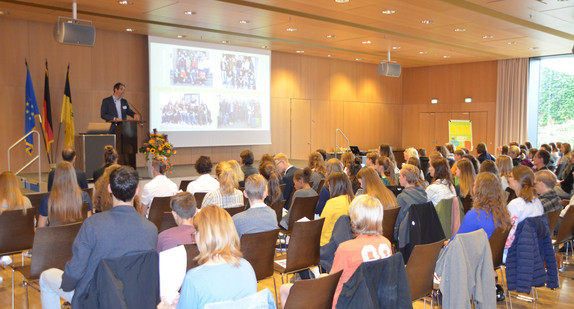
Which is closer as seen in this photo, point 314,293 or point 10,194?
point 314,293

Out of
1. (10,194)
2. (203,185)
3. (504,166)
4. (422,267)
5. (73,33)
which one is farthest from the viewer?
(73,33)

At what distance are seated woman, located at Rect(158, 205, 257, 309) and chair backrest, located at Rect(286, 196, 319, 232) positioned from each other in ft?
8.13

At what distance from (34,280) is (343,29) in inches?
338

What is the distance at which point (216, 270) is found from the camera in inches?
93.7

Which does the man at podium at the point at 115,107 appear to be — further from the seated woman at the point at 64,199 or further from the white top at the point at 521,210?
the white top at the point at 521,210

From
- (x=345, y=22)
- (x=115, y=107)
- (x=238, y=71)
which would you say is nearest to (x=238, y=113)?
(x=238, y=71)

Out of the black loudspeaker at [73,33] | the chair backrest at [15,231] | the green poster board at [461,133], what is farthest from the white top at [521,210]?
the green poster board at [461,133]

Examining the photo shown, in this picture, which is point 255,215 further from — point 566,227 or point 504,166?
point 504,166

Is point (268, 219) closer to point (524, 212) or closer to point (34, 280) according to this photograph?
point (34, 280)

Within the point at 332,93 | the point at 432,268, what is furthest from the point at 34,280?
the point at 332,93

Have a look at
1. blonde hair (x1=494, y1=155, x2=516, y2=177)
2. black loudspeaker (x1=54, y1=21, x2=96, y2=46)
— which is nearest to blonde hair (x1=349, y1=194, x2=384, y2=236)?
blonde hair (x1=494, y1=155, x2=516, y2=177)

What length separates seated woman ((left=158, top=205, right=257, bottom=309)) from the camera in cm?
233

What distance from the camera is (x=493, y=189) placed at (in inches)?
158

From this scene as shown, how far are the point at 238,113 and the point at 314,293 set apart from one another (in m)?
11.2
